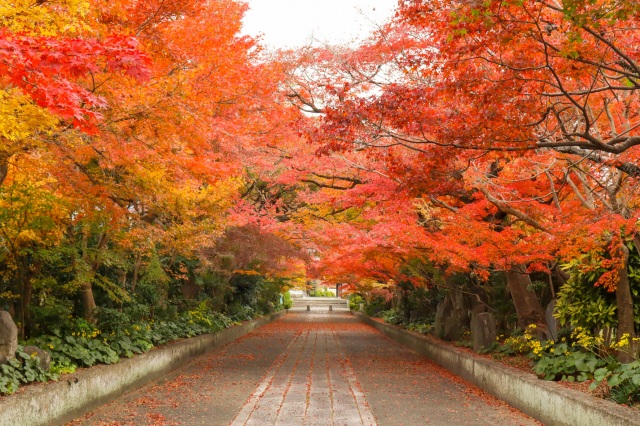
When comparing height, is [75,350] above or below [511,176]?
below

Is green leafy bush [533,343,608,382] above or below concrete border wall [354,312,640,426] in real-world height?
above

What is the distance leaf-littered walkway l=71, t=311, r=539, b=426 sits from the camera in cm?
809

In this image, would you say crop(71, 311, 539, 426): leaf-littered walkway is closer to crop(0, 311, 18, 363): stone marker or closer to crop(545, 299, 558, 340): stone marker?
crop(0, 311, 18, 363): stone marker

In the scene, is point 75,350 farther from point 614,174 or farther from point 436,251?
point 614,174

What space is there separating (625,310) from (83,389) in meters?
7.84

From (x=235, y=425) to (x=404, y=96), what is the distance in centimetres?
483

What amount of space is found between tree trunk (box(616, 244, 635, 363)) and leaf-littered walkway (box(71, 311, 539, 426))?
1.83 m

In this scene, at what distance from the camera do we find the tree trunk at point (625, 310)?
8594 mm

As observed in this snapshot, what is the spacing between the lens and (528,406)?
8.47m

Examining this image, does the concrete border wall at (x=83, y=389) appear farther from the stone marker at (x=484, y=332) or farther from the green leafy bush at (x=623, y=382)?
the stone marker at (x=484, y=332)

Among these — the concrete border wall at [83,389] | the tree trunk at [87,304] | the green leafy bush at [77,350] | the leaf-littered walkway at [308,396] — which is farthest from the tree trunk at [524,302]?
the tree trunk at [87,304]

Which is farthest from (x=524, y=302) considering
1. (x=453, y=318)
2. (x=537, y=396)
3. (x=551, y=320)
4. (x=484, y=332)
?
(x=537, y=396)

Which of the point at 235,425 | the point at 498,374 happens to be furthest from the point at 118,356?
the point at 498,374

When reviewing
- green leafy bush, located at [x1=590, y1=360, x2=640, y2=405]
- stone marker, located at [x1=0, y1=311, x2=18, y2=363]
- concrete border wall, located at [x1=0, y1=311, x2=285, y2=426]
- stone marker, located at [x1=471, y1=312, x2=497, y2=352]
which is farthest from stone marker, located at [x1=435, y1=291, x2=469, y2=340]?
stone marker, located at [x1=0, y1=311, x2=18, y2=363]
